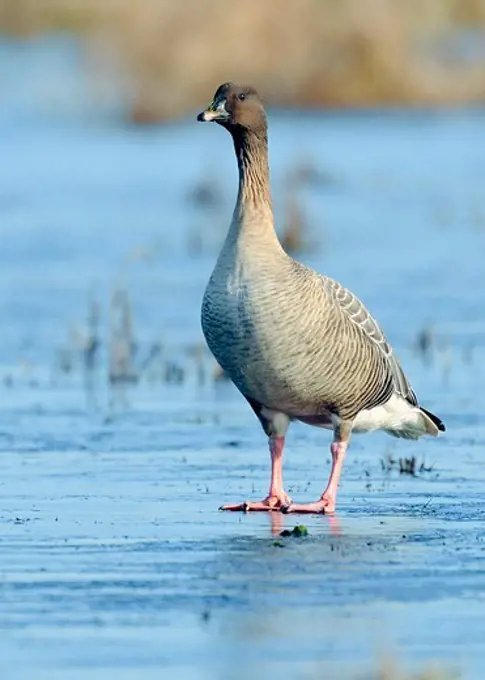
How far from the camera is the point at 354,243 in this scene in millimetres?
24156

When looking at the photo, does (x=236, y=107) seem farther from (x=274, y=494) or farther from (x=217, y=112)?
(x=274, y=494)

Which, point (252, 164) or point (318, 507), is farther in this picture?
point (252, 164)

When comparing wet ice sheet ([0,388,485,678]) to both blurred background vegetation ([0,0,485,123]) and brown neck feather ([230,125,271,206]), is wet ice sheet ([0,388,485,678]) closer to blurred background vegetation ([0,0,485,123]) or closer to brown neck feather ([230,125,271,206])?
brown neck feather ([230,125,271,206])

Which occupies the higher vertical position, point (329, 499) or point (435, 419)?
point (435, 419)

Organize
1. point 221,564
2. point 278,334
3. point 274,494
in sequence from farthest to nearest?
1. point 274,494
2. point 278,334
3. point 221,564

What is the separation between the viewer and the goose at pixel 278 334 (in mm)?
9250

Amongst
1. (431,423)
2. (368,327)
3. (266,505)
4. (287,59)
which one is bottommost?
(266,505)

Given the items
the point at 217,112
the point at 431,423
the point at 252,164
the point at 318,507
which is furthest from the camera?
the point at 431,423

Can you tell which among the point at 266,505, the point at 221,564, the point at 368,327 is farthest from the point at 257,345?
the point at 221,564

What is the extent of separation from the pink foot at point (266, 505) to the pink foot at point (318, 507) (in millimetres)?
70

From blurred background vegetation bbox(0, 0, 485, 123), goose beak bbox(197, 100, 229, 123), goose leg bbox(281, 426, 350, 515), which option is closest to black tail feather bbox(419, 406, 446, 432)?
goose leg bbox(281, 426, 350, 515)

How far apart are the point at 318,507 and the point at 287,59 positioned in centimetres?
3407

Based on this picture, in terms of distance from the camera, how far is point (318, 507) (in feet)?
31.1

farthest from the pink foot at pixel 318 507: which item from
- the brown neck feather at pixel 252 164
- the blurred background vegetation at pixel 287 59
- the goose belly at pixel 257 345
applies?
the blurred background vegetation at pixel 287 59
